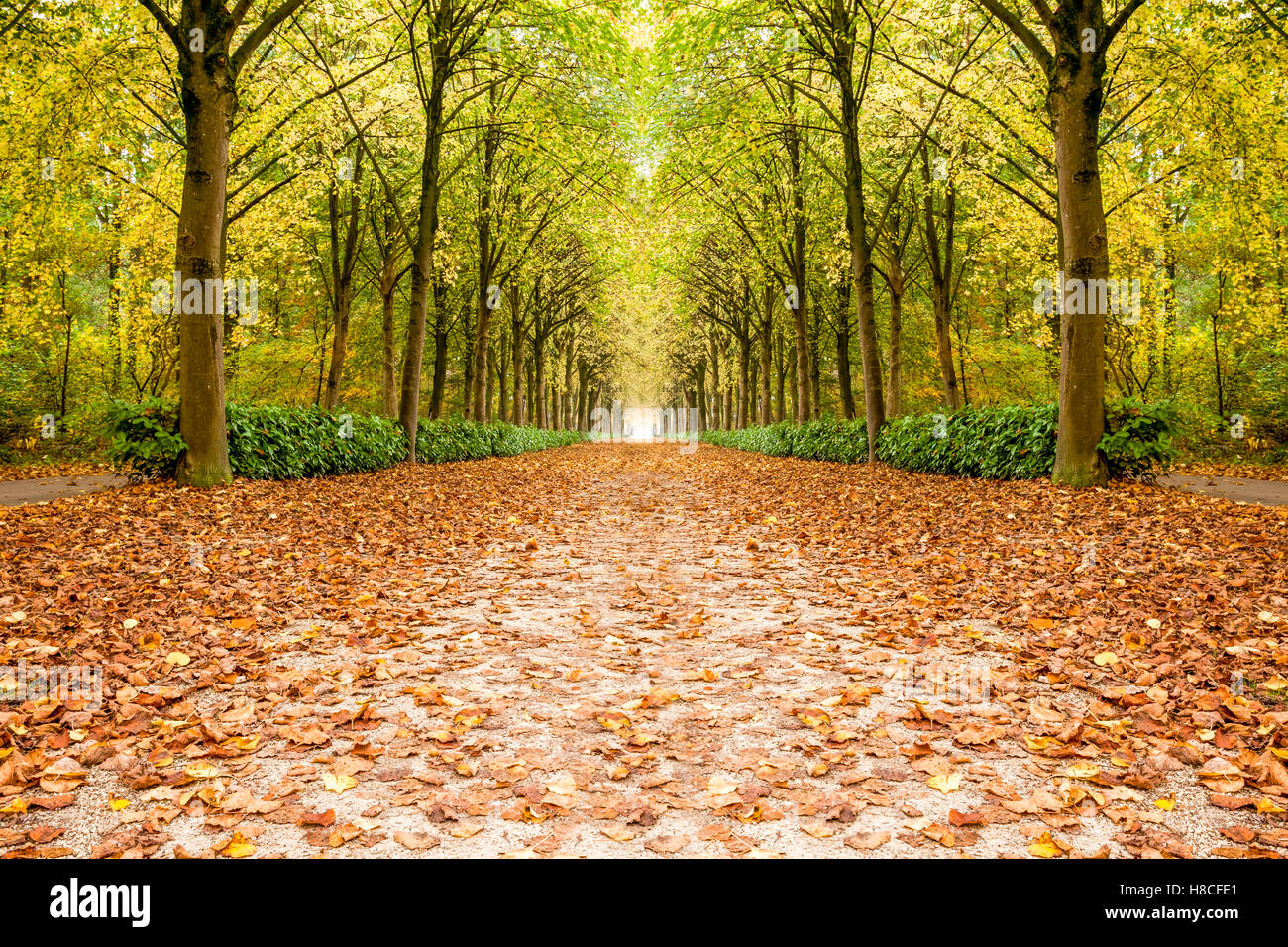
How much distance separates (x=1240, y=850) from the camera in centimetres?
266

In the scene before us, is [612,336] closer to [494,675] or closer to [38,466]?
[38,466]

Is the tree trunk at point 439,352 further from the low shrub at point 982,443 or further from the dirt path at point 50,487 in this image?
the low shrub at point 982,443

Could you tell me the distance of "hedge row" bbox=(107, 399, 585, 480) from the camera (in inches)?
428

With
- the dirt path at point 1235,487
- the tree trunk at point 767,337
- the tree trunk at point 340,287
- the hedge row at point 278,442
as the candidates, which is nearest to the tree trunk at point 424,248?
the hedge row at point 278,442

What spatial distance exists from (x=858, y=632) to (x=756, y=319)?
113 feet

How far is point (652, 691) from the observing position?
14.7 feet

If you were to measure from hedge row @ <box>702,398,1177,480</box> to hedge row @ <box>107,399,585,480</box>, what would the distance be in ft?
41.8

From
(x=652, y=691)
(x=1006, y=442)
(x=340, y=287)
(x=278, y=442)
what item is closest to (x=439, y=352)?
(x=340, y=287)

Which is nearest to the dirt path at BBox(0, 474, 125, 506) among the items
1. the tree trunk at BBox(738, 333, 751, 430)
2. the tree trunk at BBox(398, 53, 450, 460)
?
the tree trunk at BBox(398, 53, 450, 460)

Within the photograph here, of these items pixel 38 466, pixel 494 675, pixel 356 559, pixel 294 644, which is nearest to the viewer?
pixel 494 675

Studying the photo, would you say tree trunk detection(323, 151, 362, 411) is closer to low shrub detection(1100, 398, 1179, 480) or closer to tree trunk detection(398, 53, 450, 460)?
tree trunk detection(398, 53, 450, 460)

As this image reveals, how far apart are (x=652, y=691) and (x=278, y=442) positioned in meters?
11.2

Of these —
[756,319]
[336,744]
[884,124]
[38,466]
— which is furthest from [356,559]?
[756,319]

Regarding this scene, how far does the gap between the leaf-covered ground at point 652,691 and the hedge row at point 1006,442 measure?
2095 mm
